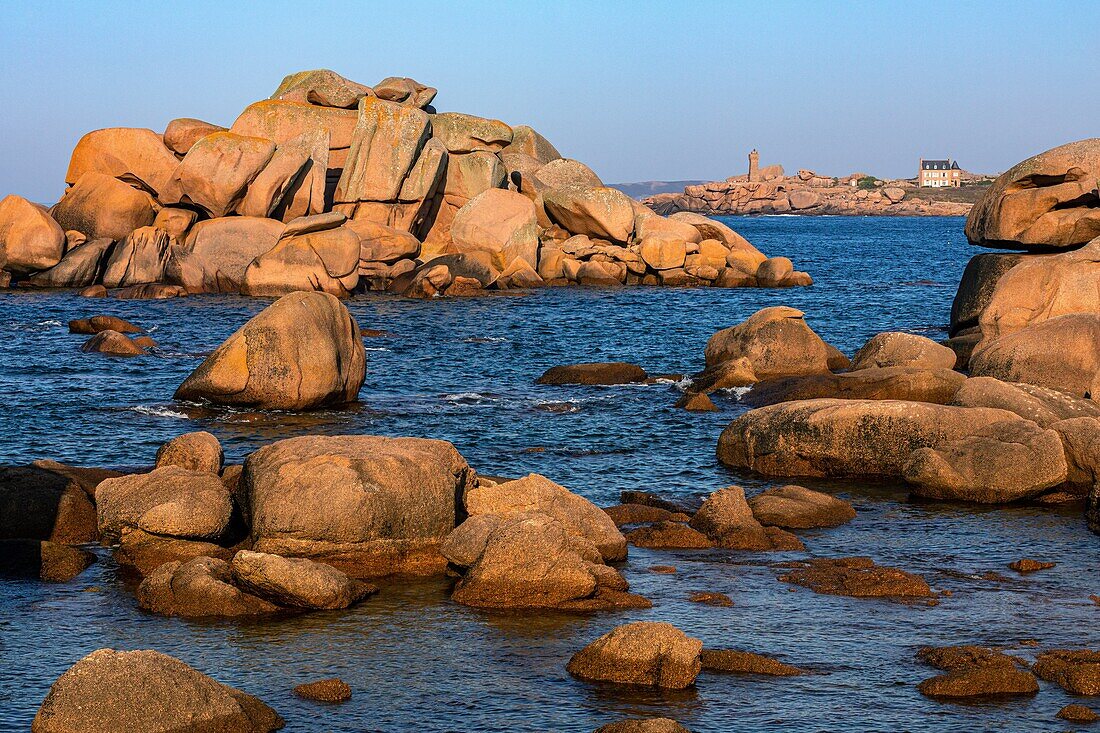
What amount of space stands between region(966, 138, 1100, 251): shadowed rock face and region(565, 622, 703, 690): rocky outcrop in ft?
84.8

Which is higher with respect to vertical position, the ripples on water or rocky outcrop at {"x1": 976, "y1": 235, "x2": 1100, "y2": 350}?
rocky outcrop at {"x1": 976, "y1": 235, "x2": 1100, "y2": 350}

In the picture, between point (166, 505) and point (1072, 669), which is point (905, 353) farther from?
point (166, 505)

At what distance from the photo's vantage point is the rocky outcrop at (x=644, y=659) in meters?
12.6

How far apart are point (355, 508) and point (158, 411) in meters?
13.8

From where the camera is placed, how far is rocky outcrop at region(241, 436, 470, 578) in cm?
1666

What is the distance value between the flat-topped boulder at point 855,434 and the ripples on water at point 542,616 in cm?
72

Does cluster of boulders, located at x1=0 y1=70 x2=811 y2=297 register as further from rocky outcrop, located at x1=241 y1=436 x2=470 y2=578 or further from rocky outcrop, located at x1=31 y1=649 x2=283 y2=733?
rocky outcrop, located at x1=31 y1=649 x2=283 y2=733

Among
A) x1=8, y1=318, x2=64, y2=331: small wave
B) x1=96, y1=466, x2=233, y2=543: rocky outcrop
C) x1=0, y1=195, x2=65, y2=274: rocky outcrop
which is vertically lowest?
x1=96, y1=466, x2=233, y2=543: rocky outcrop

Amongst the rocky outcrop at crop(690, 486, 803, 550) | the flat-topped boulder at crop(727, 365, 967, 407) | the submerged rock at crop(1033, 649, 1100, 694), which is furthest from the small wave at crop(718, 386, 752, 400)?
the submerged rock at crop(1033, 649, 1100, 694)

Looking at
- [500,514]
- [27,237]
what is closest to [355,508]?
[500,514]

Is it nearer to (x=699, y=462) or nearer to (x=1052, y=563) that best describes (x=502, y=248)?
(x=699, y=462)

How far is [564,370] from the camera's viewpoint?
116 feet

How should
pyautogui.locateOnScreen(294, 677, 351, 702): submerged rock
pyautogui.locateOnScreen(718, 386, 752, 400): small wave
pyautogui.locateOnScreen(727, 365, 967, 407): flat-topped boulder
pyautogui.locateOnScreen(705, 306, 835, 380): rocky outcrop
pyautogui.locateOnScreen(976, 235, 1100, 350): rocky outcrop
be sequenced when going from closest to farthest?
pyautogui.locateOnScreen(294, 677, 351, 702): submerged rock → pyautogui.locateOnScreen(727, 365, 967, 407): flat-topped boulder → pyautogui.locateOnScreen(718, 386, 752, 400): small wave → pyautogui.locateOnScreen(976, 235, 1100, 350): rocky outcrop → pyautogui.locateOnScreen(705, 306, 835, 380): rocky outcrop

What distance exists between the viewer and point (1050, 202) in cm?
3512
